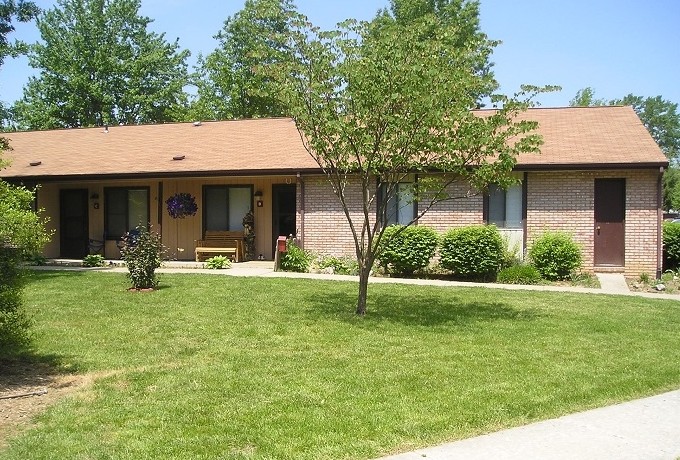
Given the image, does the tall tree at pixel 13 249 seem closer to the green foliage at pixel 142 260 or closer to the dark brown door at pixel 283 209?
the green foliage at pixel 142 260

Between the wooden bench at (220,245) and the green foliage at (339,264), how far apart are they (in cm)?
273

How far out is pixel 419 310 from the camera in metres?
10.6

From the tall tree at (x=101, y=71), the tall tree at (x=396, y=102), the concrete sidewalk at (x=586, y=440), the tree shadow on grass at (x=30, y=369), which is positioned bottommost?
the concrete sidewalk at (x=586, y=440)

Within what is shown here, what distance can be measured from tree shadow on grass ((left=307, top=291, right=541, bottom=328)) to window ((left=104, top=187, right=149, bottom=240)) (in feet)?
33.2

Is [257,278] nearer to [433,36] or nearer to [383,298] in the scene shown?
[383,298]

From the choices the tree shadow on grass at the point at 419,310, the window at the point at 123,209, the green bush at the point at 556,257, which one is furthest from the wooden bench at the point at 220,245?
the green bush at the point at 556,257

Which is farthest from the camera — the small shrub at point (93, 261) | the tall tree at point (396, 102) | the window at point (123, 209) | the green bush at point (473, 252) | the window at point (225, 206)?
the window at point (123, 209)

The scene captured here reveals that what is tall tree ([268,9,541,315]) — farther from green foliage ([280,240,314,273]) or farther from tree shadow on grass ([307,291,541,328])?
green foliage ([280,240,314,273])

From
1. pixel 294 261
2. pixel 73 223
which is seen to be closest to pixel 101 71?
pixel 73 223

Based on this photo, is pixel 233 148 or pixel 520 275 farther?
pixel 233 148

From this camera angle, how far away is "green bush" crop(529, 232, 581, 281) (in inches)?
580

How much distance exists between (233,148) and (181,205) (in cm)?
239

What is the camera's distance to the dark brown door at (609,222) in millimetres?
15719

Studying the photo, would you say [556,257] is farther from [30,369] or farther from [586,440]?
[30,369]
